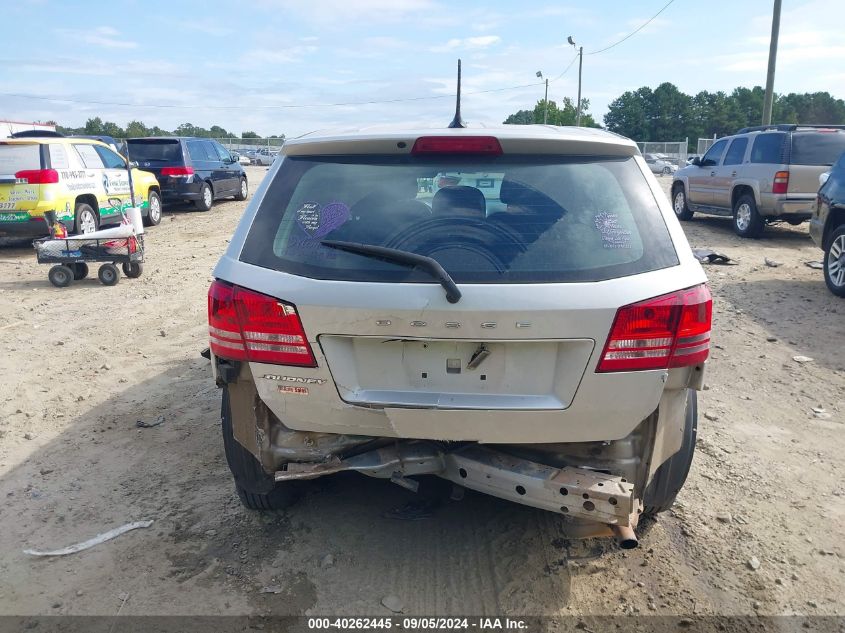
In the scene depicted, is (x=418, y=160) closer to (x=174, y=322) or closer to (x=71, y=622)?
(x=71, y=622)

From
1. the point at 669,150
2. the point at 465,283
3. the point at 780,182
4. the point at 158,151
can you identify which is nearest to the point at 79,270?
the point at 158,151

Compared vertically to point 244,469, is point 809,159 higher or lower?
higher

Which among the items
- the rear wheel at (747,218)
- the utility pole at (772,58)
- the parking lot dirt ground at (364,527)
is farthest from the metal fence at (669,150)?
the parking lot dirt ground at (364,527)

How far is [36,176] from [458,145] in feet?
34.5

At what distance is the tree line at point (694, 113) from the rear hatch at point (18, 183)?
82730 mm

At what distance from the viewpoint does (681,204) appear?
1622 cm

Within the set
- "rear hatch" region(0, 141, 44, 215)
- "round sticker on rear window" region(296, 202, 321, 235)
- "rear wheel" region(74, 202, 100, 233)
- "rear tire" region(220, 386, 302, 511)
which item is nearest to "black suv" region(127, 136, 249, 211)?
"rear wheel" region(74, 202, 100, 233)

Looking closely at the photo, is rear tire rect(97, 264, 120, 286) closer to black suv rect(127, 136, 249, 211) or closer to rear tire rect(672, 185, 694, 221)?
black suv rect(127, 136, 249, 211)

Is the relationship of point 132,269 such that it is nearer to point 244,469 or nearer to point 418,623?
point 244,469

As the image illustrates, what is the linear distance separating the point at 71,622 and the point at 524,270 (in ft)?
7.41

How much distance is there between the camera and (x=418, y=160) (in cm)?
294

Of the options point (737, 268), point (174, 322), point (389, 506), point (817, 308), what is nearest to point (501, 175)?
point (389, 506)

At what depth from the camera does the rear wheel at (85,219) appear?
12.0 meters

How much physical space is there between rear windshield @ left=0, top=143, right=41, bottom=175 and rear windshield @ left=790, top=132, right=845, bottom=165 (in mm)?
12353
